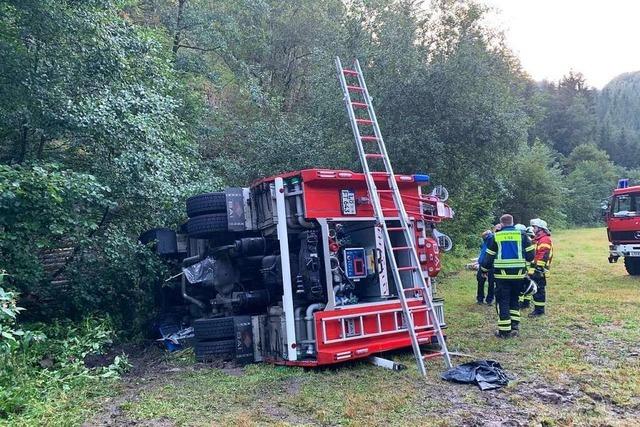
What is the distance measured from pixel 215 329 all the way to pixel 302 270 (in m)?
1.21

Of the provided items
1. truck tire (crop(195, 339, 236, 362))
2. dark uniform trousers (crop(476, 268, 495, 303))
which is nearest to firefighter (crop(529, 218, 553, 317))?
dark uniform trousers (crop(476, 268, 495, 303))

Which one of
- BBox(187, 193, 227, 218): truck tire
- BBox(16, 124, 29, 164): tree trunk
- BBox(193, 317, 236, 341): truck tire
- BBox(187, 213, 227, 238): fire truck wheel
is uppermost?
BBox(16, 124, 29, 164): tree trunk

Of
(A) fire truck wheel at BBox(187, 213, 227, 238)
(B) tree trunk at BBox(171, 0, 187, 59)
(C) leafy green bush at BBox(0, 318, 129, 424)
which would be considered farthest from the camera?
(B) tree trunk at BBox(171, 0, 187, 59)

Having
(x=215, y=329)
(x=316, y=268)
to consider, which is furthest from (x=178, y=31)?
(x=316, y=268)

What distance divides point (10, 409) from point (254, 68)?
15.1 m

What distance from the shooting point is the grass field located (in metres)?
4.23

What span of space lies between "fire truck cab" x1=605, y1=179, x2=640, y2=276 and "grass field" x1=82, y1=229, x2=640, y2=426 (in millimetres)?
5527

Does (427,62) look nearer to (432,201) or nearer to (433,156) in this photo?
(433,156)

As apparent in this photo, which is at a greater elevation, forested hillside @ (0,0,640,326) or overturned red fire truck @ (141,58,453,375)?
forested hillside @ (0,0,640,326)

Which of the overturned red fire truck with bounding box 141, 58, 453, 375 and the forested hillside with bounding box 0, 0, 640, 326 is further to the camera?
the forested hillside with bounding box 0, 0, 640, 326

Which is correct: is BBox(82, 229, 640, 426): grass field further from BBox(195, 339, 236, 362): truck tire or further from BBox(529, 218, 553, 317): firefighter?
BBox(529, 218, 553, 317): firefighter

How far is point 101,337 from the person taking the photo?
6.38 meters

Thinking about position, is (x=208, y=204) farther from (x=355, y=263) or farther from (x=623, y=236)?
(x=623, y=236)

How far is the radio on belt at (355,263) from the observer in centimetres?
617
